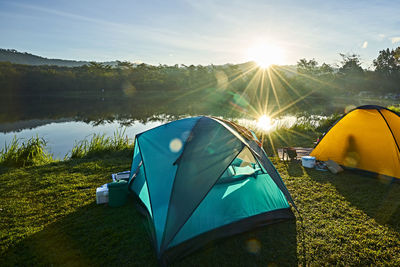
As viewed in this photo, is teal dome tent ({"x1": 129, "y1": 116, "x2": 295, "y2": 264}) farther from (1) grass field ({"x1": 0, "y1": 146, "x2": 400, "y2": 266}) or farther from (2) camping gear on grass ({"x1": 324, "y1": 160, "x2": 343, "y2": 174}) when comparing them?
(2) camping gear on grass ({"x1": 324, "y1": 160, "x2": 343, "y2": 174})

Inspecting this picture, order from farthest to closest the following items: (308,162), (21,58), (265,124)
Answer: (21,58), (265,124), (308,162)

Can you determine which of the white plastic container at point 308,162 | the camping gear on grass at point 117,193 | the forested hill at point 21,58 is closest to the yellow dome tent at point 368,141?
the white plastic container at point 308,162

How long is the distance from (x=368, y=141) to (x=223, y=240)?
425 cm

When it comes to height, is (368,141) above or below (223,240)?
above

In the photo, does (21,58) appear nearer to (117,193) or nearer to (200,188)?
(117,193)

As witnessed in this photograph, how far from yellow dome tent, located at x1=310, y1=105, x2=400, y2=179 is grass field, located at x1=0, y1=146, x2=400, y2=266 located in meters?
0.45

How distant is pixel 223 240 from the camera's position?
124 inches

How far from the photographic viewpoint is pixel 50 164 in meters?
6.68

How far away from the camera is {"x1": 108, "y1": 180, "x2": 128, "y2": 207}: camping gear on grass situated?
4066 millimetres

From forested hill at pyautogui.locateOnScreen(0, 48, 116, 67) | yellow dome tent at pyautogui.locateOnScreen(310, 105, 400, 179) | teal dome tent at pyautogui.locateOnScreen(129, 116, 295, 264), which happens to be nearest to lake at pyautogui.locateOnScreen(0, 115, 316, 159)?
yellow dome tent at pyautogui.locateOnScreen(310, 105, 400, 179)

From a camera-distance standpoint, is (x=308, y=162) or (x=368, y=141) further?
(x=308, y=162)

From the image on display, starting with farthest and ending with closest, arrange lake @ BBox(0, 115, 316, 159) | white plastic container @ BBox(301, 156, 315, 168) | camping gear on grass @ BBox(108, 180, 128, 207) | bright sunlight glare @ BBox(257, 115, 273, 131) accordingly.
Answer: bright sunlight glare @ BBox(257, 115, 273, 131) → lake @ BBox(0, 115, 316, 159) → white plastic container @ BBox(301, 156, 315, 168) → camping gear on grass @ BBox(108, 180, 128, 207)

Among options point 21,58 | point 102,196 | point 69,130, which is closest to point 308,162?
point 102,196

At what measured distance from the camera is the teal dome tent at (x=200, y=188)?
2846mm
